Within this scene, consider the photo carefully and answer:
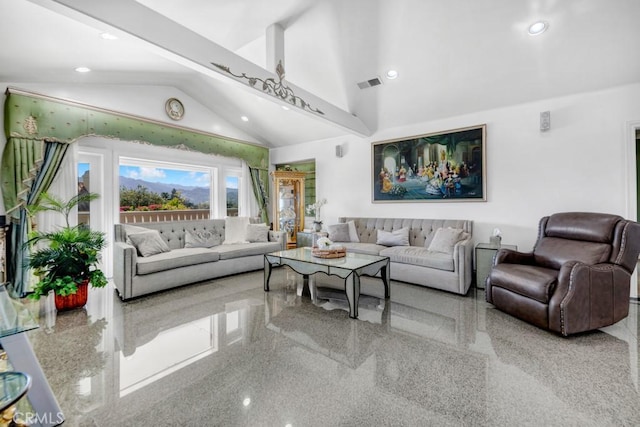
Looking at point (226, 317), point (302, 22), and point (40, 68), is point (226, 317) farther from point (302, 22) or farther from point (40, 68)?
point (40, 68)

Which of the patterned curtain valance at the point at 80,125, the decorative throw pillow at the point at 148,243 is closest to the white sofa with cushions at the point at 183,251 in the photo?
the decorative throw pillow at the point at 148,243

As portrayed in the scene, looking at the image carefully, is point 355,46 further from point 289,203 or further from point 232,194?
point 232,194

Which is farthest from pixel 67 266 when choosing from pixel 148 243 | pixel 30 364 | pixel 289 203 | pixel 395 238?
pixel 395 238

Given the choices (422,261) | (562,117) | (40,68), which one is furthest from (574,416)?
(40,68)

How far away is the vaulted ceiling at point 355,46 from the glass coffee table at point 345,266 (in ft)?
6.42

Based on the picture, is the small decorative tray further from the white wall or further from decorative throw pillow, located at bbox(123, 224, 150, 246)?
decorative throw pillow, located at bbox(123, 224, 150, 246)

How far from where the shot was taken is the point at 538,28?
289cm

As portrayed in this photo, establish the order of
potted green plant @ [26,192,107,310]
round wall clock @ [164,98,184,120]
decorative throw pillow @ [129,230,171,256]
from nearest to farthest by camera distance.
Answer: potted green plant @ [26,192,107,310] < decorative throw pillow @ [129,230,171,256] < round wall clock @ [164,98,184,120]

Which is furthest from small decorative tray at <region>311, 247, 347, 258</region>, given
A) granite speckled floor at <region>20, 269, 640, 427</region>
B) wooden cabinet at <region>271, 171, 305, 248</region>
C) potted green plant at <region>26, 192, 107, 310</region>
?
wooden cabinet at <region>271, 171, 305, 248</region>

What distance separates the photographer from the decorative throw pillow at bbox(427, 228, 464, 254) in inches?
155

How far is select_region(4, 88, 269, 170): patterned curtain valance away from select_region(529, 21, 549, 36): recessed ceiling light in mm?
4995

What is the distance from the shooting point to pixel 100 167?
14.2 feet

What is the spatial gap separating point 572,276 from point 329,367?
7.07 ft

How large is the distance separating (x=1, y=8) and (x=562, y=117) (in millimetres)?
5861
